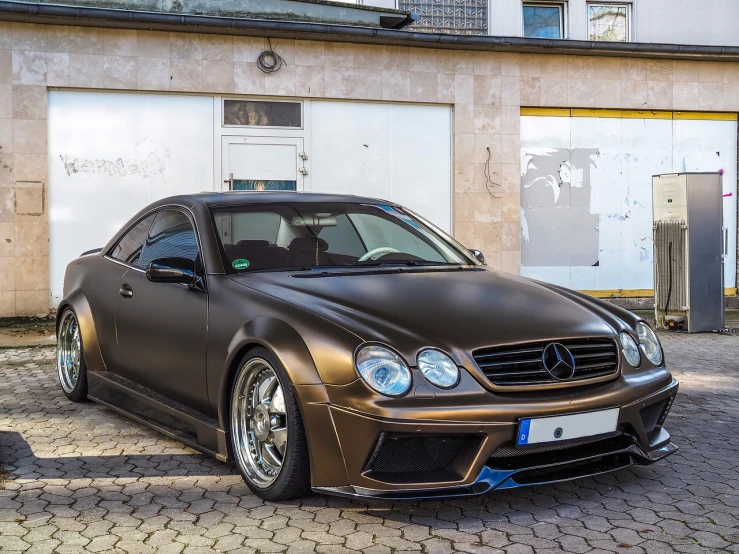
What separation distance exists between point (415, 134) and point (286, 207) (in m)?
9.38

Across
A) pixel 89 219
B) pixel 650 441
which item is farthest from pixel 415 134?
pixel 650 441

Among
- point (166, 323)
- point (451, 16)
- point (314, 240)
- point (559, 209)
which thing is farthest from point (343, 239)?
point (451, 16)

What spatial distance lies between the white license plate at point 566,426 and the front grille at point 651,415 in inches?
12.6

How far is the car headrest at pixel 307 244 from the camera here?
5273mm

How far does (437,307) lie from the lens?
4434mm

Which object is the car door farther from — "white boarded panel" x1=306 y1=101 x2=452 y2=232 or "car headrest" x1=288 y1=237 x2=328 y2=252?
"white boarded panel" x1=306 y1=101 x2=452 y2=232

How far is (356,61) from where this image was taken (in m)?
14.2

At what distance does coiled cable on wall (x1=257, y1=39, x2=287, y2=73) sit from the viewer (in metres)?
13.9

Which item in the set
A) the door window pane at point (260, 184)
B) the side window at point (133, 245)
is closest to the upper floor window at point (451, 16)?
the door window pane at point (260, 184)

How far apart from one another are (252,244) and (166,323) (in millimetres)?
628

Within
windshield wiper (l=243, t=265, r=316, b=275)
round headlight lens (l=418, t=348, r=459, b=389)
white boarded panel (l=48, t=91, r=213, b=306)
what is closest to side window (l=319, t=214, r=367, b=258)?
windshield wiper (l=243, t=265, r=316, b=275)

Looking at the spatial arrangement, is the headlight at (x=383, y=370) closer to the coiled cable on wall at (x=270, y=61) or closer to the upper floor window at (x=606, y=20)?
the coiled cable on wall at (x=270, y=61)

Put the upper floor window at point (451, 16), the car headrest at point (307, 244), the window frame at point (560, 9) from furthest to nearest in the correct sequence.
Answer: the window frame at point (560, 9)
the upper floor window at point (451, 16)
the car headrest at point (307, 244)

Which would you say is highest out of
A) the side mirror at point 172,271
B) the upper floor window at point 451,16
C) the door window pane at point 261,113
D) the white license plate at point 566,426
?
the upper floor window at point 451,16
